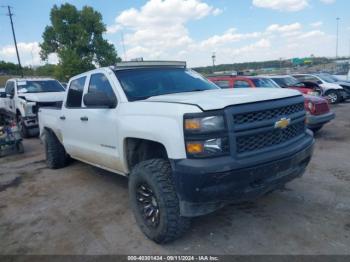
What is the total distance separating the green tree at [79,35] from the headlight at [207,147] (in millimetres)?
44008

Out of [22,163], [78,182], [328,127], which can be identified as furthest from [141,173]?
[328,127]

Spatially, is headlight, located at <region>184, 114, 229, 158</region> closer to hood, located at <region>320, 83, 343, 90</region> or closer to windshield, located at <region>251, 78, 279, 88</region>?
windshield, located at <region>251, 78, 279, 88</region>

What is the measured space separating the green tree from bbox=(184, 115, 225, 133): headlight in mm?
43957

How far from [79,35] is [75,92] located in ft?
144

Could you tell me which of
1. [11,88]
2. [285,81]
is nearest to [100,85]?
[11,88]

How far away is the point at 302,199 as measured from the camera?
13.4 feet

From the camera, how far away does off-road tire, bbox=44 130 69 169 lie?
6117 mm

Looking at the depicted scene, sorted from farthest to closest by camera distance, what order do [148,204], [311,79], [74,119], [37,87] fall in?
[311,79], [37,87], [74,119], [148,204]

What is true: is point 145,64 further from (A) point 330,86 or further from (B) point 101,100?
(A) point 330,86

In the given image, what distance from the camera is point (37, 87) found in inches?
445

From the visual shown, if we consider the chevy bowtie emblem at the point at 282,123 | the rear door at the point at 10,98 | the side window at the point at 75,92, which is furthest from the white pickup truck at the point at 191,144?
the rear door at the point at 10,98

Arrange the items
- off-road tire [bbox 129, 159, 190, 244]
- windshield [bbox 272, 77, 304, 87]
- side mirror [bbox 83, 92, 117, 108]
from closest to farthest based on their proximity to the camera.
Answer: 1. off-road tire [bbox 129, 159, 190, 244]
2. side mirror [bbox 83, 92, 117, 108]
3. windshield [bbox 272, 77, 304, 87]

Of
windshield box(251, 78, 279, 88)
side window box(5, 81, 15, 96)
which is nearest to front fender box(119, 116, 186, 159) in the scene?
windshield box(251, 78, 279, 88)

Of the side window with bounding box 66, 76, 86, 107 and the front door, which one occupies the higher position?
Result: the side window with bounding box 66, 76, 86, 107
